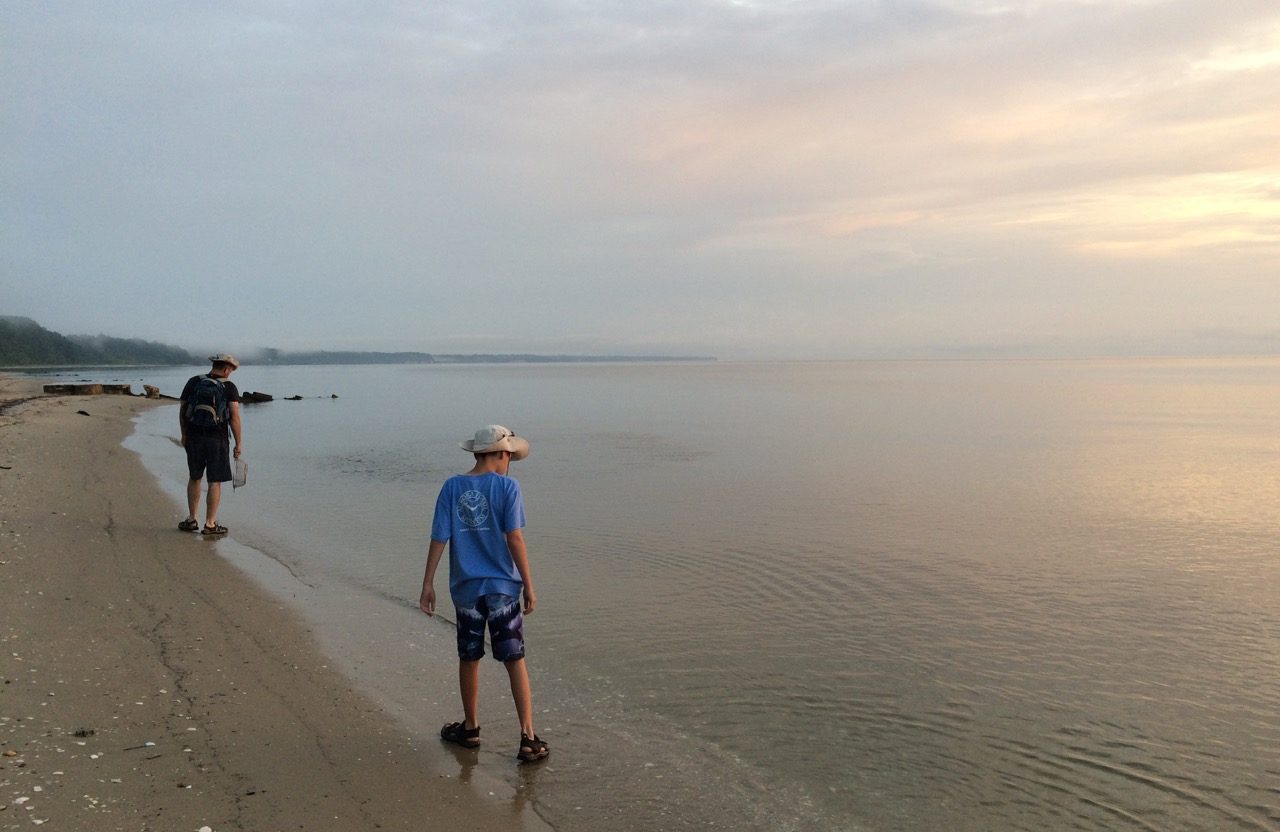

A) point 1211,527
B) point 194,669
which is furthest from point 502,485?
point 1211,527

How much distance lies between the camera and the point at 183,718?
18.5 feet

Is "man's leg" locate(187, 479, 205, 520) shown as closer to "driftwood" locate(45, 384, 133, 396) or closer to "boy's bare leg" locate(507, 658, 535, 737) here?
"boy's bare leg" locate(507, 658, 535, 737)

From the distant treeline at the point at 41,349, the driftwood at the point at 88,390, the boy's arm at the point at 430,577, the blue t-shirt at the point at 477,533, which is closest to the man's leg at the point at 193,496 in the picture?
the boy's arm at the point at 430,577

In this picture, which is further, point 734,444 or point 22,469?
point 734,444

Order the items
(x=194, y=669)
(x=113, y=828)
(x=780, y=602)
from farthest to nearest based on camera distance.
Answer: (x=780, y=602) → (x=194, y=669) → (x=113, y=828)

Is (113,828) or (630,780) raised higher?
(113,828)

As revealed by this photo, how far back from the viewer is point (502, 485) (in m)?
5.19

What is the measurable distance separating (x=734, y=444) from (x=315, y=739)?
80.3ft

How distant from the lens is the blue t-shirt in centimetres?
523

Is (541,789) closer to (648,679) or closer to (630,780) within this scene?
(630,780)

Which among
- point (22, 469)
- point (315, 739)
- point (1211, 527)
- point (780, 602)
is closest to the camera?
point (315, 739)

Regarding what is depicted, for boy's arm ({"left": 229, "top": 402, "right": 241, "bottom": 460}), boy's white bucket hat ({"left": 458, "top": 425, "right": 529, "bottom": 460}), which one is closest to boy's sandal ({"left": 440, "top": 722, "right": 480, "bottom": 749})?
boy's white bucket hat ({"left": 458, "top": 425, "right": 529, "bottom": 460})

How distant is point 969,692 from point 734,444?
2235cm

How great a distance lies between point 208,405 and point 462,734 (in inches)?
293
